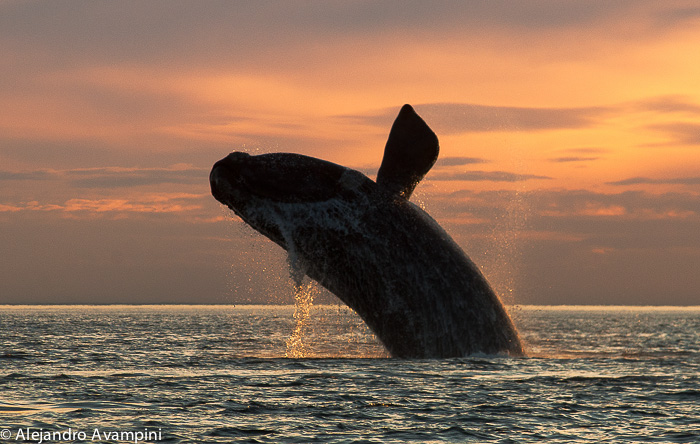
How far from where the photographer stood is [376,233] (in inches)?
467

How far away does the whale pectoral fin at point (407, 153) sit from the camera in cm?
1171

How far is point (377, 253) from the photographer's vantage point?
1186 centimetres

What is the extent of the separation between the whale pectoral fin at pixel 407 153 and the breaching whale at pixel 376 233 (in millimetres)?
14

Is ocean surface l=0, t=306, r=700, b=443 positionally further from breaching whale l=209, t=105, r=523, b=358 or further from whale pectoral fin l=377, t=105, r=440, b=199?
whale pectoral fin l=377, t=105, r=440, b=199

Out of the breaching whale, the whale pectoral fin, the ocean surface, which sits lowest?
the ocean surface

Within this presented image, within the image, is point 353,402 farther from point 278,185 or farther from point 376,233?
point 278,185

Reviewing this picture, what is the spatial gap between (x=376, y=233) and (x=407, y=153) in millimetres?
1218

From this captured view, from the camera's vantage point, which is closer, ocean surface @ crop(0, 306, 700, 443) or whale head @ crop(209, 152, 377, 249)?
ocean surface @ crop(0, 306, 700, 443)

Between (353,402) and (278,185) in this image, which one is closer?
(353,402)

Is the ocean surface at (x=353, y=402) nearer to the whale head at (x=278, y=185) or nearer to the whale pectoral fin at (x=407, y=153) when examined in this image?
the whale head at (x=278, y=185)

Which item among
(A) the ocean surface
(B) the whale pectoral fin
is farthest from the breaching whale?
(A) the ocean surface

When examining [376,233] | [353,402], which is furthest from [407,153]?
[353,402]

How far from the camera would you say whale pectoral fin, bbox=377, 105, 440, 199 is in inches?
461

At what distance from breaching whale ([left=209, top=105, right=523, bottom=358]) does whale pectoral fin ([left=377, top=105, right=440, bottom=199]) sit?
1 centimetres
